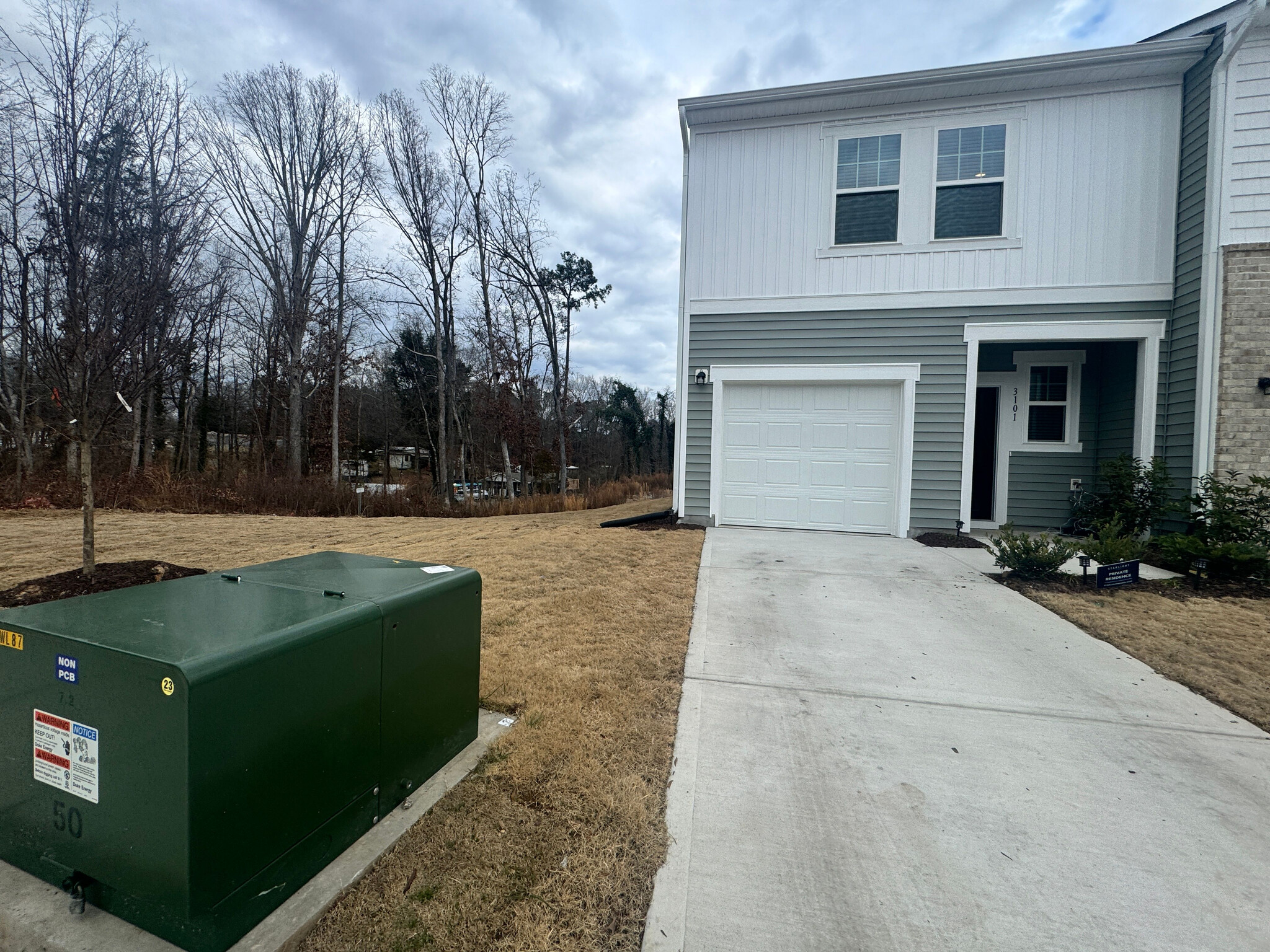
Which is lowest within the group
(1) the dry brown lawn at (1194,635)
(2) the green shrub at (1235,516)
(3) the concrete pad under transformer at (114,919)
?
(3) the concrete pad under transformer at (114,919)

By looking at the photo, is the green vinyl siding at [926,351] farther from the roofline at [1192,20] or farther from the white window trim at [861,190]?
the roofline at [1192,20]

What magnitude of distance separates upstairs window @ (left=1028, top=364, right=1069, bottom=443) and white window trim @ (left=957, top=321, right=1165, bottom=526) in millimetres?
948

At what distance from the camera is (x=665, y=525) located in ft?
26.0

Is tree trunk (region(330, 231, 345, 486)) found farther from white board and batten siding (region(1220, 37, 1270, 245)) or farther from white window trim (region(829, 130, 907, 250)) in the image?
white board and batten siding (region(1220, 37, 1270, 245))

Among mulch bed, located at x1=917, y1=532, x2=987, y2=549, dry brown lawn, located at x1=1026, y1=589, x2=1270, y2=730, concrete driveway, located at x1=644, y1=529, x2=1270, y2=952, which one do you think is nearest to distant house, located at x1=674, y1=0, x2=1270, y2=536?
mulch bed, located at x1=917, y1=532, x2=987, y2=549

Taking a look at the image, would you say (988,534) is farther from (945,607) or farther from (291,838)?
(291,838)

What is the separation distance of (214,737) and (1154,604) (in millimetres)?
5819

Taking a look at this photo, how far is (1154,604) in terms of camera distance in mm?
4285

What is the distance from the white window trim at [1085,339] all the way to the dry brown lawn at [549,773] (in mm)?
4121

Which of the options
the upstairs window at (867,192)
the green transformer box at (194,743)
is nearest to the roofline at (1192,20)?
the upstairs window at (867,192)

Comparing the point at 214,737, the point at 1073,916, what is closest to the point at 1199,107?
the point at 1073,916

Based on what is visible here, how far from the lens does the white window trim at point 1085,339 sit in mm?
6766

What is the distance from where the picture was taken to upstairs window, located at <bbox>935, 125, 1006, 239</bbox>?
700 cm

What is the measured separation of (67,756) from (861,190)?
28.1ft
